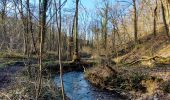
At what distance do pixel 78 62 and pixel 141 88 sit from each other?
41.1 ft

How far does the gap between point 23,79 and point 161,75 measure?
6.59 metres

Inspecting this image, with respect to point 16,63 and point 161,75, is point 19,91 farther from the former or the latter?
point 16,63

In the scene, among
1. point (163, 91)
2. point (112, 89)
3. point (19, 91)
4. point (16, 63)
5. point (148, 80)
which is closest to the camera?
point (19, 91)

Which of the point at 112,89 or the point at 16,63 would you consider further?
the point at 16,63

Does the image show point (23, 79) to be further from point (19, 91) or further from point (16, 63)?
point (16, 63)

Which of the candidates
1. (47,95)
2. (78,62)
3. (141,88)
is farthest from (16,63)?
(47,95)

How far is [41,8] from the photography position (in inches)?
208

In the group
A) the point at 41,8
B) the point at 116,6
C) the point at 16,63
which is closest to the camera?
the point at 41,8

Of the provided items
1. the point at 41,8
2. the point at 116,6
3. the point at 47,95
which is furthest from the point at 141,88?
the point at 116,6

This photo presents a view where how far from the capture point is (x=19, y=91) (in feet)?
32.5

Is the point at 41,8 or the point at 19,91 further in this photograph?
the point at 19,91

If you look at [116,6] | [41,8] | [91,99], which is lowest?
[91,99]

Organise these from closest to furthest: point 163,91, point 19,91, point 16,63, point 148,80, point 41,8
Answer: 1. point 41,8
2. point 19,91
3. point 163,91
4. point 148,80
5. point 16,63

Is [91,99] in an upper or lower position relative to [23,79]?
lower
